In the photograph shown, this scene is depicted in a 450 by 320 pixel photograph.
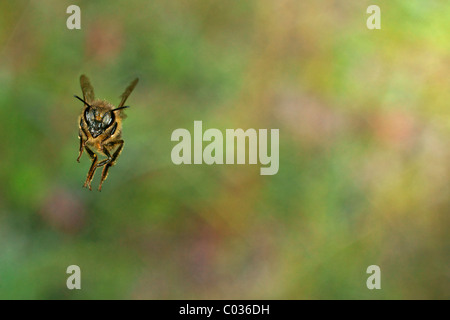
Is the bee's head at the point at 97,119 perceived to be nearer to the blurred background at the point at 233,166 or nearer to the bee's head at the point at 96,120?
the bee's head at the point at 96,120

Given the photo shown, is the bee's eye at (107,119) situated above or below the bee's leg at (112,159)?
above

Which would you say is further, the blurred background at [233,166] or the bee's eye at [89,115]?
the blurred background at [233,166]

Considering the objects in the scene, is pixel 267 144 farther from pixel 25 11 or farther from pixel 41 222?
pixel 25 11

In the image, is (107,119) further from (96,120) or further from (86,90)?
(86,90)

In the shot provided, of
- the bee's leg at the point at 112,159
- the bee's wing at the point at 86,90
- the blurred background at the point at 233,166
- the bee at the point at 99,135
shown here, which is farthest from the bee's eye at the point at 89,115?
the blurred background at the point at 233,166

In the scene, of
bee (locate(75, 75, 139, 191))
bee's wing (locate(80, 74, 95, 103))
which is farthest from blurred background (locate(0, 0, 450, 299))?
bee (locate(75, 75, 139, 191))

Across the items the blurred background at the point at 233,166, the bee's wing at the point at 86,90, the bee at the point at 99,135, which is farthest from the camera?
the blurred background at the point at 233,166
